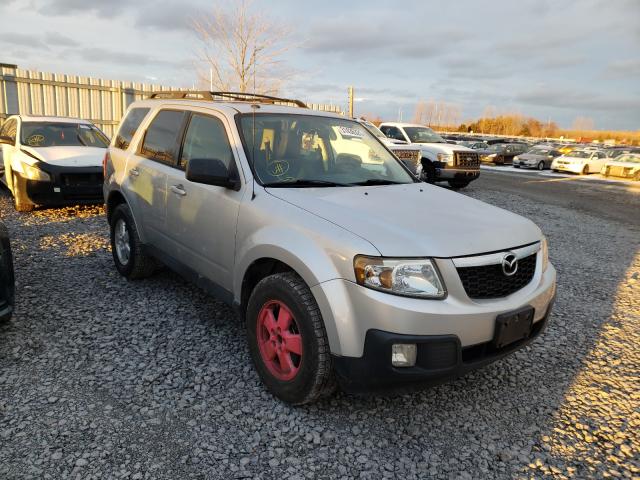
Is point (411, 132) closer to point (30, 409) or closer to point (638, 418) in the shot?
point (638, 418)

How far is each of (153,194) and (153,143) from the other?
52 cm

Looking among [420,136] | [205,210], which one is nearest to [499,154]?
[420,136]

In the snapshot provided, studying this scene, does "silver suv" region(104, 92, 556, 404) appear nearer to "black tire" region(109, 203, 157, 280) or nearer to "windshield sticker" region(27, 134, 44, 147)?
"black tire" region(109, 203, 157, 280)

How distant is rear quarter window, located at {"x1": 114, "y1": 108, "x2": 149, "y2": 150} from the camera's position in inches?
184

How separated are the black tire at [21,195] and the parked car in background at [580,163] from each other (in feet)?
81.8

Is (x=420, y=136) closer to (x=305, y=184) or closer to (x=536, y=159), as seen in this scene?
(x=305, y=184)

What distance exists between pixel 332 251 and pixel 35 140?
7.83 meters

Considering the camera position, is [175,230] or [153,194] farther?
[153,194]

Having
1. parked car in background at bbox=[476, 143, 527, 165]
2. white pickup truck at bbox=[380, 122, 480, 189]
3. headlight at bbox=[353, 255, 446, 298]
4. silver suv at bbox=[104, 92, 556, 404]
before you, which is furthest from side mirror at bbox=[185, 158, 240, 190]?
parked car in background at bbox=[476, 143, 527, 165]

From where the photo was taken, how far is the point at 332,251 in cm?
246

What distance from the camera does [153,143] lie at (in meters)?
4.28

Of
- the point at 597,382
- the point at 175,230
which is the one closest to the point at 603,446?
the point at 597,382

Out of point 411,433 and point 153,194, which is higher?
point 153,194

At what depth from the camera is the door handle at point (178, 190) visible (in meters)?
3.68
